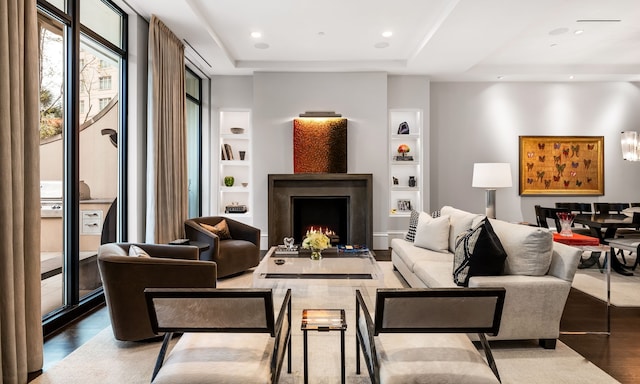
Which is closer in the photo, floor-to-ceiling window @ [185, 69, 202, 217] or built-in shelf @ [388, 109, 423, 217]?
floor-to-ceiling window @ [185, 69, 202, 217]

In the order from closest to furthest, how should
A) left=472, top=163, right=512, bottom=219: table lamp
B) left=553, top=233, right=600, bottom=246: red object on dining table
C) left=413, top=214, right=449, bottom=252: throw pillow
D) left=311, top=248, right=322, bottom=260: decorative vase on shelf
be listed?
left=553, top=233, right=600, bottom=246: red object on dining table < left=311, top=248, right=322, bottom=260: decorative vase on shelf < left=413, top=214, right=449, bottom=252: throw pillow < left=472, top=163, right=512, bottom=219: table lamp

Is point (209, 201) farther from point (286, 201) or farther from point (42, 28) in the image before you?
point (42, 28)

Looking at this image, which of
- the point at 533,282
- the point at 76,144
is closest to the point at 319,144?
the point at 76,144

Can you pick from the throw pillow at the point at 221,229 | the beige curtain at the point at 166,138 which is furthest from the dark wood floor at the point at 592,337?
the throw pillow at the point at 221,229

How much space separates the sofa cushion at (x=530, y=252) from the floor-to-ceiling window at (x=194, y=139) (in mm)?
4963

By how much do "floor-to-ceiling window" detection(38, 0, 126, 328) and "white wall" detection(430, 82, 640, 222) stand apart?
16.8 ft

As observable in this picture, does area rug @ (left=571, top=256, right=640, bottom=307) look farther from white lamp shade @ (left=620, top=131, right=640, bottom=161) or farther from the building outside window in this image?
the building outside window

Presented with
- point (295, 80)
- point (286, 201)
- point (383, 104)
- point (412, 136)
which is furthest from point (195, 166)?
point (412, 136)

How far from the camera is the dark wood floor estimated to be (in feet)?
8.39

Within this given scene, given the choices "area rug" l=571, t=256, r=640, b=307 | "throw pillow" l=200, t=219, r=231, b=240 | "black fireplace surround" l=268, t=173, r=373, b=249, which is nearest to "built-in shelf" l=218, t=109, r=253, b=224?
"black fireplace surround" l=268, t=173, r=373, b=249

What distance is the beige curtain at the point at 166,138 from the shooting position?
14.1 ft

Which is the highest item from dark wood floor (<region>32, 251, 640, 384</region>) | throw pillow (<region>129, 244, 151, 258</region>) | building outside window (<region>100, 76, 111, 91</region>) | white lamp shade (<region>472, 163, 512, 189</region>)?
building outside window (<region>100, 76, 111, 91</region>)

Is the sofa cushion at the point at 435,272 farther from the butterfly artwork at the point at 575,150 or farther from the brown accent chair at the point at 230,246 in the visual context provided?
the butterfly artwork at the point at 575,150

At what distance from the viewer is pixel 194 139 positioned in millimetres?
6648
